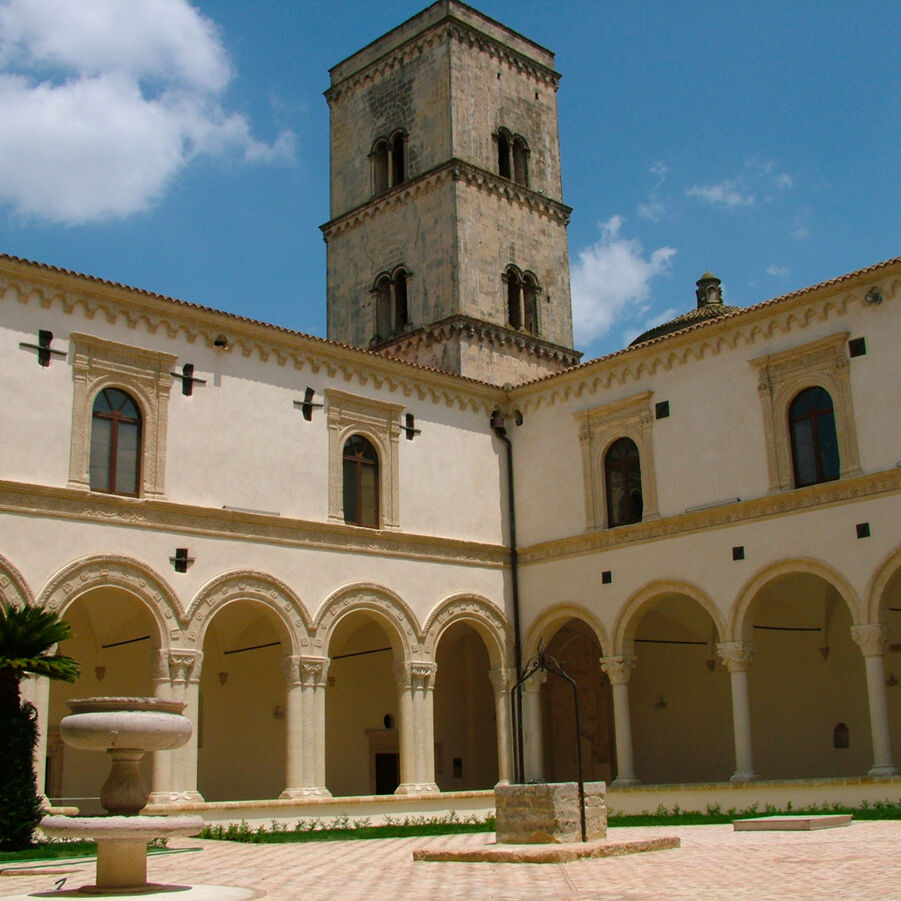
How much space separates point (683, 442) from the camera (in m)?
23.8

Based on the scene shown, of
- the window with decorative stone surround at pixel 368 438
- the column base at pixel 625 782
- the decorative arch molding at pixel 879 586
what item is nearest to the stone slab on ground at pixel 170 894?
the window with decorative stone surround at pixel 368 438

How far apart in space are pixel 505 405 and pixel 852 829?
13349 millimetres

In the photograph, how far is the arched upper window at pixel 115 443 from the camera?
20.2m

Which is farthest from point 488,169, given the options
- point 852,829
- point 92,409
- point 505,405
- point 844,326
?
point 852,829

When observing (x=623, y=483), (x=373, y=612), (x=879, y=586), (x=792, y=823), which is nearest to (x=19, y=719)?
(x=373, y=612)

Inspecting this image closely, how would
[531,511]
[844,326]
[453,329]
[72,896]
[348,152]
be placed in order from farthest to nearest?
[348,152] → [453,329] → [531,511] → [844,326] → [72,896]

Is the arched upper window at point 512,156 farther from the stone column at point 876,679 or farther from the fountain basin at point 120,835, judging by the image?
the fountain basin at point 120,835

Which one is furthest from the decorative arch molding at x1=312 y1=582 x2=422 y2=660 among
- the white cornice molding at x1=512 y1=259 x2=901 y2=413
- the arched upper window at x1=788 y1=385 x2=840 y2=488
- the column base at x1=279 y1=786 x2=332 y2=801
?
the arched upper window at x1=788 y1=385 x2=840 y2=488

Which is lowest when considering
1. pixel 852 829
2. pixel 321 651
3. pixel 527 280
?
pixel 852 829

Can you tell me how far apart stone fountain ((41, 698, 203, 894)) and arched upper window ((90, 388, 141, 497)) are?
31.3 feet

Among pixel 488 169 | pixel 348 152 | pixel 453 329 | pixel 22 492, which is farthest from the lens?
pixel 348 152

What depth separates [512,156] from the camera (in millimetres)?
33969

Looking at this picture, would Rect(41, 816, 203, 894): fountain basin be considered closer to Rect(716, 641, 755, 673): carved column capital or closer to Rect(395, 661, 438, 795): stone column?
Rect(395, 661, 438, 795): stone column

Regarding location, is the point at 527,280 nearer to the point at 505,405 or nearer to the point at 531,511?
the point at 505,405
